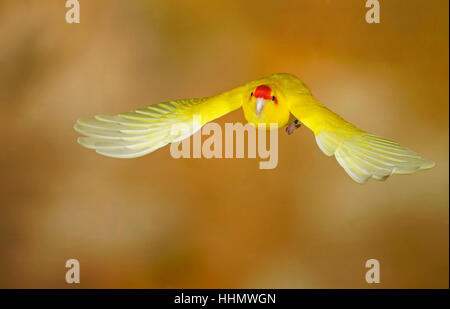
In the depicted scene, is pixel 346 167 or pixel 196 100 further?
pixel 196 100

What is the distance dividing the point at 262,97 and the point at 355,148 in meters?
0.17

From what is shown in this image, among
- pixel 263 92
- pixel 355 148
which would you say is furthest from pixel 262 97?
pixel 355 148

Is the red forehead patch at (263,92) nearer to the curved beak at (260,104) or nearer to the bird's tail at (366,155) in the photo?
the curved beak at (260,104)

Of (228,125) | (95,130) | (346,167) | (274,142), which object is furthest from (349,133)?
(95,130)

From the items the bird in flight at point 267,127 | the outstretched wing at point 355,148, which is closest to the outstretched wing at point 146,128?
the bird in flight at point 267,127

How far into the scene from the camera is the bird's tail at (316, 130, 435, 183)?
829 mm

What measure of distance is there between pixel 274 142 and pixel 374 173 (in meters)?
0.26

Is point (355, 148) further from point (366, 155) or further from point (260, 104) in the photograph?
point (260, 104)

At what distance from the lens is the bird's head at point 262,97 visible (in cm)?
89

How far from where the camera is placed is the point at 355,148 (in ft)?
2.89

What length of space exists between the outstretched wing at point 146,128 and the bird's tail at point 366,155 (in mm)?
184

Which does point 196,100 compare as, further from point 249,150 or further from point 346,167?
point 346,167

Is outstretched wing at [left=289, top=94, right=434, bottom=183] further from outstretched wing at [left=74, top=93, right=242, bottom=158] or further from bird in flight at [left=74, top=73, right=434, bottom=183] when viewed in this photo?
outstretched wing at [left=74, top=93, right=242, bottom=158]

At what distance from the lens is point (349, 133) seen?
0.90m
